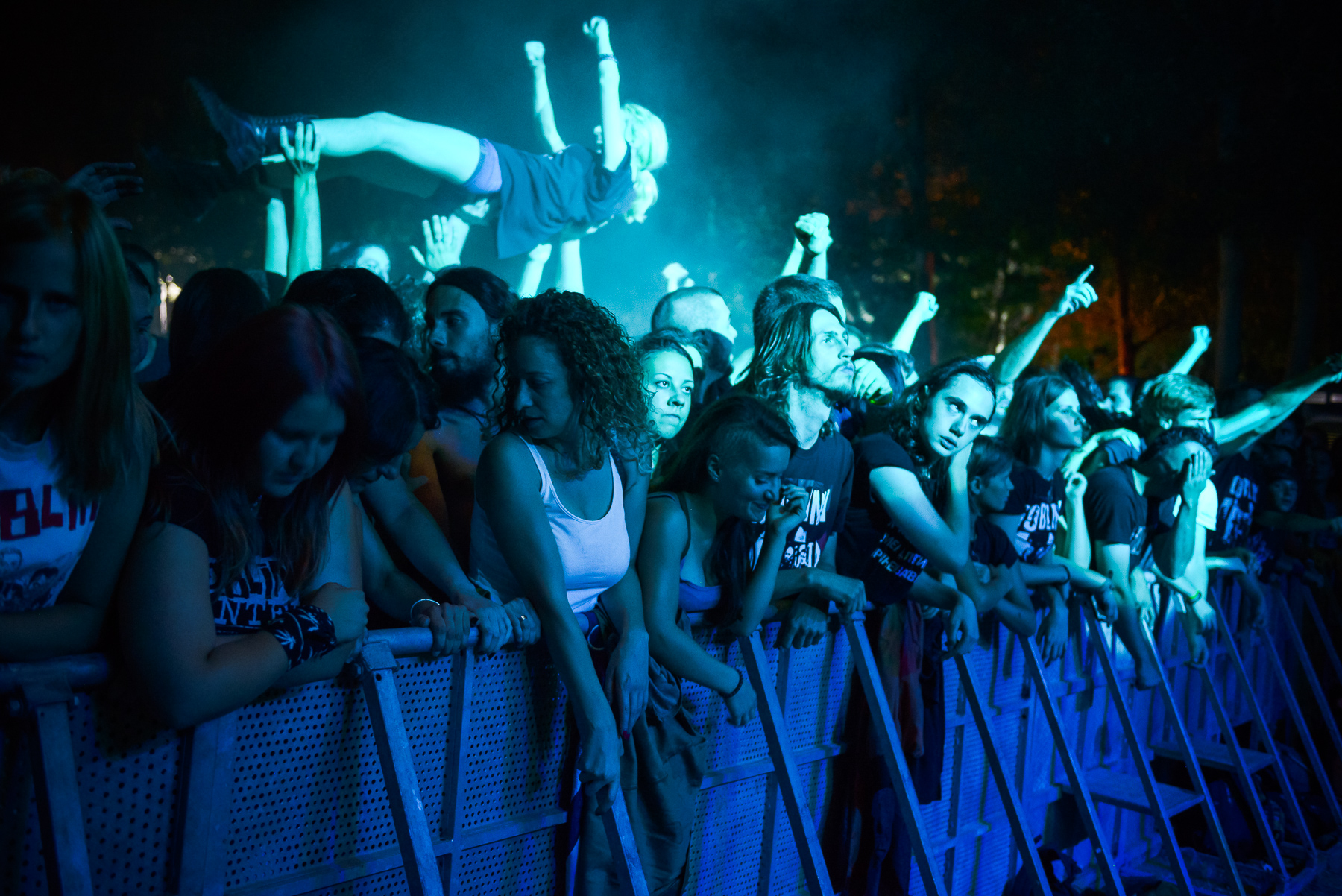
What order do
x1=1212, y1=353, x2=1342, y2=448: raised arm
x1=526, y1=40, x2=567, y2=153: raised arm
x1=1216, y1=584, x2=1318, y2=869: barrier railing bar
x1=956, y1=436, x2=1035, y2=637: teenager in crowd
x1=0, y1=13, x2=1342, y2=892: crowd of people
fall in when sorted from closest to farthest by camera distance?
x1=0, y1=13, x2=1342, y2=892: crowd of people
x1=956, y1=436, x2=1035, y2=637: teenager in crowd
x1=1216, y1=584, x2=1318, y2=869: barrier railing bar
x1=1212, y1=353, x2=1342, y2=448: raised arm
x1=526, y1=40, x2=567, y2=153: raised arm

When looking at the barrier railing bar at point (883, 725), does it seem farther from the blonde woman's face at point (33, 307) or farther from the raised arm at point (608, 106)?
the raised arm at point (608, 106)

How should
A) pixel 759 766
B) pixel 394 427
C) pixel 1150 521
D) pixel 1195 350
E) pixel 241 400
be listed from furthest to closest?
pixel 1195 350, pixel 1150 521, pixel 759 766, pixel 394 427, pixel 241 400

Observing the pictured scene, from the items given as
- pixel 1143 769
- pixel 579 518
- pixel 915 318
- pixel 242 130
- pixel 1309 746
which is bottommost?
pixel 1309 746

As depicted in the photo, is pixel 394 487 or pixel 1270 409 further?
pixel 1270 409

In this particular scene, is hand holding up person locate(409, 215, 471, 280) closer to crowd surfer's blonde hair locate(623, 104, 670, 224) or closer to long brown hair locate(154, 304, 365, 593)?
crowd surfer's blonde hair locate(623, 104, 670, 224)

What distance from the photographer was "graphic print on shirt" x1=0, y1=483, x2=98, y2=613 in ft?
4.91

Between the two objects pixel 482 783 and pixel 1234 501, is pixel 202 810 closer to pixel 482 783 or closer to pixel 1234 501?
pixel 482 783

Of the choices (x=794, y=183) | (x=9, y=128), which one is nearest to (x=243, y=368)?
(x=9, y=128)

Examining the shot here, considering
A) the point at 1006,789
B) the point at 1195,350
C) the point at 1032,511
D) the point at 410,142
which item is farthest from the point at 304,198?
the point at 1195,350

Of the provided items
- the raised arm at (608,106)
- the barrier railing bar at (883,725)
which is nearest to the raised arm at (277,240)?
the raised arm at (608,106)

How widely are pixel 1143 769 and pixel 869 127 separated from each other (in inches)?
445

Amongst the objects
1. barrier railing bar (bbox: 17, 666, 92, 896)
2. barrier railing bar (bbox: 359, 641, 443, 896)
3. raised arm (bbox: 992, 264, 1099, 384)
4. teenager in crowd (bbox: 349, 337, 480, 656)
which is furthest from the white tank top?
raised arm (bbox: 992, 264, 1099, 384)

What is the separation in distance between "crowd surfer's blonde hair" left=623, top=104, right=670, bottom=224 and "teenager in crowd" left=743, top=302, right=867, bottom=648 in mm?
4446

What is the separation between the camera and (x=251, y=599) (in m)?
1.78
